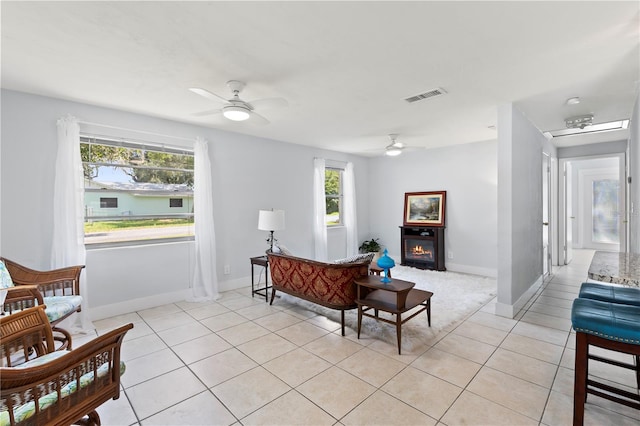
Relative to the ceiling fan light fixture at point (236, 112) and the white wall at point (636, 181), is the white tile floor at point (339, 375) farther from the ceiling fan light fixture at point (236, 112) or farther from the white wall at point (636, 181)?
the ceiling fan light fixture at point (236, 112)

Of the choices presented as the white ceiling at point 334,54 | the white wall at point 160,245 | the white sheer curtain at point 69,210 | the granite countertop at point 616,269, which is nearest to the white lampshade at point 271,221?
the white wall at point 160,245

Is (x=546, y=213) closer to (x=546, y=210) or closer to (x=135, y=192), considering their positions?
(x=546, y=210)

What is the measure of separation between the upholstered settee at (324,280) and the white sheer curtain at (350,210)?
125 inches

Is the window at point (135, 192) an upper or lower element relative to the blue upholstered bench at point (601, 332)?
upper

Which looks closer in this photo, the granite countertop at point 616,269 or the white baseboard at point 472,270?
the granite countertop at point 616,269

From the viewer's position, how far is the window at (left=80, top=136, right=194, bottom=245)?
140 inches

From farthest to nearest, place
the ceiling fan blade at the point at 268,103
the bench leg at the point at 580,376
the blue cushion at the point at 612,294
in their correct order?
the ceiling fan blade at the point at 268,103 → the blue cushion at the point at 612,294 → the bench leg at the point at 580,376

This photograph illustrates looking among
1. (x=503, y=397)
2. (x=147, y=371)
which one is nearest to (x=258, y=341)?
(x=147, y=371)

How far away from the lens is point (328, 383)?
221cm

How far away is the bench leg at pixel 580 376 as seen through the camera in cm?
164

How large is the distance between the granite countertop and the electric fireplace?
3.60 meters

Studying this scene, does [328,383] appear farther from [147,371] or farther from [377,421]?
[147,371]

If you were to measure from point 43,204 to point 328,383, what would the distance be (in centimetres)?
350

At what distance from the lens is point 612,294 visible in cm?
205
